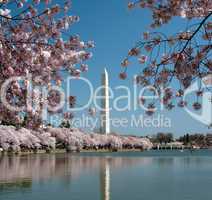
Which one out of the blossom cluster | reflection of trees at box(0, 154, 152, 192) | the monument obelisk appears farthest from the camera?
the monument obelisk

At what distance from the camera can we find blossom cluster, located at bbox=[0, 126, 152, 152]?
4860 cm

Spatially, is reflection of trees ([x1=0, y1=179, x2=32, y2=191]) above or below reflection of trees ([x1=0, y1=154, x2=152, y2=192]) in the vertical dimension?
below

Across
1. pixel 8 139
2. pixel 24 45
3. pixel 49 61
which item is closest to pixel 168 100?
pixel 49 61

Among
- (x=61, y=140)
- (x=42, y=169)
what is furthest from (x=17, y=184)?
(x=61, y=140)

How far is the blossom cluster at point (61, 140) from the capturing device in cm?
4860

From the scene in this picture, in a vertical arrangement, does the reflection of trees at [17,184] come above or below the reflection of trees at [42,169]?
below

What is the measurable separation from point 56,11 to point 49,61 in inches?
26.2

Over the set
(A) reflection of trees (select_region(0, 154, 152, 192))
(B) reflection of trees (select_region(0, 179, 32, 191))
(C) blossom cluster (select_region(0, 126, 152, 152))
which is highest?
(C) blossom cluster (select_region(0, 126, 152, 152))

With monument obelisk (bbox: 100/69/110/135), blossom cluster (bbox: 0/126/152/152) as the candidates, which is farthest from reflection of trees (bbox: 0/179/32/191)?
monument obelisk (bbox: 100/69/110/135)

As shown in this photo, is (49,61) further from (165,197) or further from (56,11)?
(165,197)

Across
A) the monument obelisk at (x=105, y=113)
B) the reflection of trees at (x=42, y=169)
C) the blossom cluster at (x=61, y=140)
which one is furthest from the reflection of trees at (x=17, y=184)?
the monument obelisk at (x=105, y=113)

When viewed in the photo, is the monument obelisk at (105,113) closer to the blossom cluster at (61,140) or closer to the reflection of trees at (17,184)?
the blossom cluster at (61,140)

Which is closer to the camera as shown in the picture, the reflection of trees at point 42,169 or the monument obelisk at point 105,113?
the reflection of trees at point 42,169

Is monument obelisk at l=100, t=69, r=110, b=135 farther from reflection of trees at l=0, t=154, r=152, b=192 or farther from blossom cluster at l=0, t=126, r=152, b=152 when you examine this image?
reflection of trees at l=0, t=154, r=152, b=192
